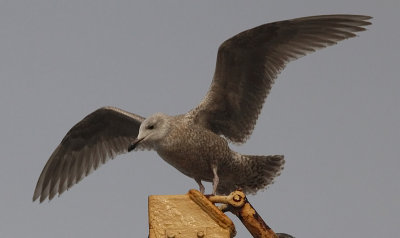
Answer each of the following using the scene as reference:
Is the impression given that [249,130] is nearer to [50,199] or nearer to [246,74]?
[246,74]

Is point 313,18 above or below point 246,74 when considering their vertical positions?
above

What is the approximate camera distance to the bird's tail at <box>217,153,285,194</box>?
6.27 m

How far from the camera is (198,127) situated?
6.18m

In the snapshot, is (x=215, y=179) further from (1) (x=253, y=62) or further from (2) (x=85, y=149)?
(2) (x=85, y=149)

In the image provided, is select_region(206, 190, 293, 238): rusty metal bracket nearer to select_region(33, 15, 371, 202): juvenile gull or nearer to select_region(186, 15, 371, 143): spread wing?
select_region(33, 15, 371, 202): juvenile gull

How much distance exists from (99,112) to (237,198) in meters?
3.71

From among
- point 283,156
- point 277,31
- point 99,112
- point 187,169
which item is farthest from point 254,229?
point 99,112

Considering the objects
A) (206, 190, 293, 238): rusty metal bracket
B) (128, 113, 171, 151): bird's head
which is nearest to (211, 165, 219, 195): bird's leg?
(128, 113, 171, 151): bird's head

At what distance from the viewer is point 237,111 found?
262 inches

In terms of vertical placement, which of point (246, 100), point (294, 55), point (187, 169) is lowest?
point (187, 169)

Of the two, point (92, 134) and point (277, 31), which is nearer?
point (277, 31)

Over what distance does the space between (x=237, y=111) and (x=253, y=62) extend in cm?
48

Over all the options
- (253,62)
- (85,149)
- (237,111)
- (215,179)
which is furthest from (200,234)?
(85,149)

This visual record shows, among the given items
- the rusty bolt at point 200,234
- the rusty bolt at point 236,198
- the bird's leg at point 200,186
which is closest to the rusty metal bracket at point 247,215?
the rusty bolt at point 236,198
